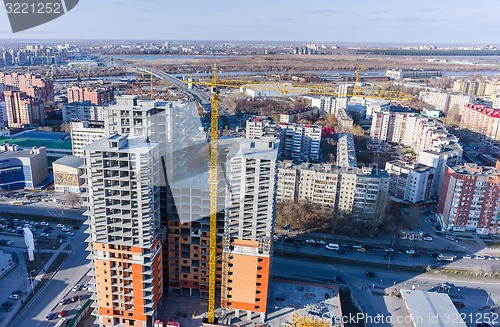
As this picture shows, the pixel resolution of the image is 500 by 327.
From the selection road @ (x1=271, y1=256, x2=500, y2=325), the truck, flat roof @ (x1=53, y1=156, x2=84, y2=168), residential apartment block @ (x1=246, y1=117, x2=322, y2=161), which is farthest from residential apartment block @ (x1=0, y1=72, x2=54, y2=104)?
the truck

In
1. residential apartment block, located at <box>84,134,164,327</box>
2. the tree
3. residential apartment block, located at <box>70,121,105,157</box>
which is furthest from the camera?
residential apartment block, located at <box>70,121,105,157</box>

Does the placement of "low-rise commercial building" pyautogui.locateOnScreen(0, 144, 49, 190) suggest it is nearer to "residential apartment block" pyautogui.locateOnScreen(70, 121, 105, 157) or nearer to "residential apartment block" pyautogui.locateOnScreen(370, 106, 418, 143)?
"residential apartment block" pyautogui.locateOnScreen(70, 121, 105, 157)

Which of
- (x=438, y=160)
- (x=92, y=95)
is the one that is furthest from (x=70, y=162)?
(x=438, y=160)

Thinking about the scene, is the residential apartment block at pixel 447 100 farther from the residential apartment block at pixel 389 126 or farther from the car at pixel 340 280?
the car at pixel 340 280

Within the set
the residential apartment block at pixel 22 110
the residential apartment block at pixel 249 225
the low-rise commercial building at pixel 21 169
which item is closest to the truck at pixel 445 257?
the residential apartment block at pixel 249 225

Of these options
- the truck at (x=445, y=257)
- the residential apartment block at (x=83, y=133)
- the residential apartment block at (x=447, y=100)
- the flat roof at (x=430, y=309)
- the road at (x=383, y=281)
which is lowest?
the road at (x=383, y=281)

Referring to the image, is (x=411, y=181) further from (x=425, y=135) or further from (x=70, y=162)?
(x=70, y=162)
